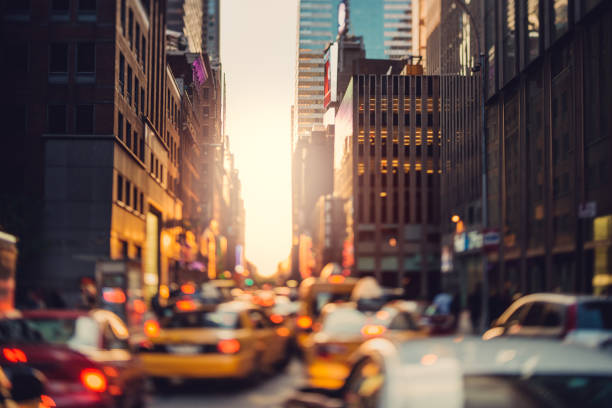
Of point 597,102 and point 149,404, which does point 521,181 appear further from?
point 149,404

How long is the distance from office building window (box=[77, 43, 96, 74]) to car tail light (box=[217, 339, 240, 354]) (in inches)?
1474

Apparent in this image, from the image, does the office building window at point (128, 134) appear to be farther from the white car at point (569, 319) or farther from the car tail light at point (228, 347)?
the white car at point (569, 319)

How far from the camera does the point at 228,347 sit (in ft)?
47.5

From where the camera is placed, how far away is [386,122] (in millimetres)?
95000

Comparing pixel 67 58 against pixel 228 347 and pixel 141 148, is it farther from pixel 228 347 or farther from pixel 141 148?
pixel 228 347

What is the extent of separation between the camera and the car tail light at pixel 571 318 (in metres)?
11.9

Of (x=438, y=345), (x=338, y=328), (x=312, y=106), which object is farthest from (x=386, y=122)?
(x=438, y=345)

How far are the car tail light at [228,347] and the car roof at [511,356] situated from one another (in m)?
10.1

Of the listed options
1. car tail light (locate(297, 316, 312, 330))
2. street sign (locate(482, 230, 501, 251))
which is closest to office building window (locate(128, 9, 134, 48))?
street sign (locate(482, 230, 501, 251))

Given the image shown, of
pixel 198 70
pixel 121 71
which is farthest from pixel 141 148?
pixel 198 70

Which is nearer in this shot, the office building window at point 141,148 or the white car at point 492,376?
the white car at point 492,376

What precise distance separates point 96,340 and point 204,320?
4750 millimetres

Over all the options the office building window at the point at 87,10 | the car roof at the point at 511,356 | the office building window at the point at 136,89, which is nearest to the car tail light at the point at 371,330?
the car roof at the point at 511,356

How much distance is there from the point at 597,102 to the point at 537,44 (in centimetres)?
738
